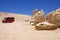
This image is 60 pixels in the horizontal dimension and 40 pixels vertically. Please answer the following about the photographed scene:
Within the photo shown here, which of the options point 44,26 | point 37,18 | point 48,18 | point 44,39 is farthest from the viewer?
point 37,18

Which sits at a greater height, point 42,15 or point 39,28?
point 42,15

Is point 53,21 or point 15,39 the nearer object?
point 15,39

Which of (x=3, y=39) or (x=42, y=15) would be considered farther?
(x=42, y=15)

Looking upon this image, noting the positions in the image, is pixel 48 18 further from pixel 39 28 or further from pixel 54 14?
pixel 39 28

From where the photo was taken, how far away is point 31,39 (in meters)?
7.71

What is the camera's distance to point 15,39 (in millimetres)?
7820

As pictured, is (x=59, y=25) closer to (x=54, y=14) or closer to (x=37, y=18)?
(x=54, y=14)

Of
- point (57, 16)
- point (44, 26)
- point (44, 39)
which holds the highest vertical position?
point (57, 16)

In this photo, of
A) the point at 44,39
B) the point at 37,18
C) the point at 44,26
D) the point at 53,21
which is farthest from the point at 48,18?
the point at 44,39

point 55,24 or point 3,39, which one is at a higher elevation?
point 55,24

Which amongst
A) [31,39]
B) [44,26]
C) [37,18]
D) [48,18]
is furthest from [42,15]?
[31,39]

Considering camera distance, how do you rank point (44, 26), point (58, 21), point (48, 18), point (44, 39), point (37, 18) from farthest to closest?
point (37, 18), point (48, 18), point (58, 21), point (44, 26), point (44, 39)

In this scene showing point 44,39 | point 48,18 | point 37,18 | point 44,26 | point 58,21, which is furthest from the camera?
point 37,18

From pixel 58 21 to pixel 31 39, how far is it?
6369 mm
